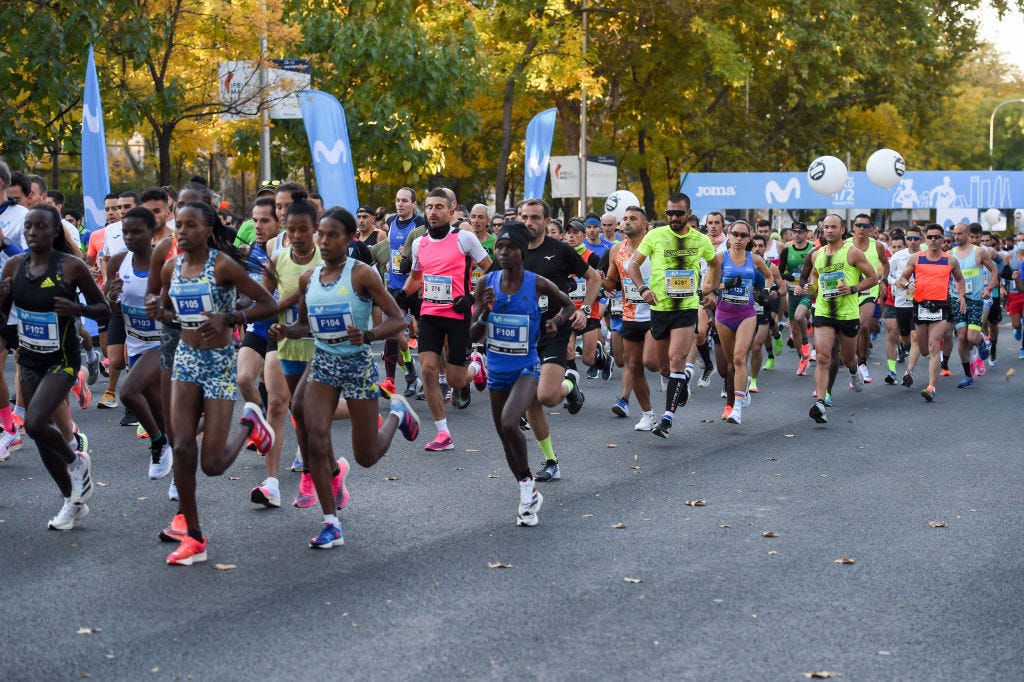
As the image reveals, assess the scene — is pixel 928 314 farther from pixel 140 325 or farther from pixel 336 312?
pixel 336 312

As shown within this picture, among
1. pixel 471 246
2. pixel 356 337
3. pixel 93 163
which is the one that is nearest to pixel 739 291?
pixel 471 246

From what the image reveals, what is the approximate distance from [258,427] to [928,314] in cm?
1012

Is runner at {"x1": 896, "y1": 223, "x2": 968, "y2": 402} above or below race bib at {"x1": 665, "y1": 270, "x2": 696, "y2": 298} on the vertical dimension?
below

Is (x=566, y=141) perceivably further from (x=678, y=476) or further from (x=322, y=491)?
(x=322, y=491)

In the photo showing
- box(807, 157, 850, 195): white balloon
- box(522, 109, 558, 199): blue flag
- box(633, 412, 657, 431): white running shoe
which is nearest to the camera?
box(633, 412, 657, 431): white running shoe

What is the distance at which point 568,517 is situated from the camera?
328 inches

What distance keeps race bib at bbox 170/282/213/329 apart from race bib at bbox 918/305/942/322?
10.6m

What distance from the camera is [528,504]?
26.4 feet

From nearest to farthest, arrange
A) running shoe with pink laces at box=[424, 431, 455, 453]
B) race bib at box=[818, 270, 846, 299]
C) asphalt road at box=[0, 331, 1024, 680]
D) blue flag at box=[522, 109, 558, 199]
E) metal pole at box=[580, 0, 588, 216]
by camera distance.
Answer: asphalt road at box=[0, 331, 1024, 680]
running shoe with pink laces at box=[424, 431, 455, 453]
race bib at box=[818, 270, 846, 299]
blue flag at box=[522, 109, 558, 199]
metal pole at box=[580, 0, 588, 216]

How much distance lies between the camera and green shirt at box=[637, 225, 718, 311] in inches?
467

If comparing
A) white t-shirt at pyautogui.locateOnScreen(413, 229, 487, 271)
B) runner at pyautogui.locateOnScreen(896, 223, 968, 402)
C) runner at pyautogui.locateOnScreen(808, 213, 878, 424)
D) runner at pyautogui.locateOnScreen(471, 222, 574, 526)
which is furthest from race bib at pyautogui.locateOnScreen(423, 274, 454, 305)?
runner at pyautogui.locateOnScreen(896, 223, 968, 402)

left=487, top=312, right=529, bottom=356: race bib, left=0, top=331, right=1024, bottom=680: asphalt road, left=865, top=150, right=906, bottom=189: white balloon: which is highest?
left=865, top=150, right=906, bottom=189: white balloon

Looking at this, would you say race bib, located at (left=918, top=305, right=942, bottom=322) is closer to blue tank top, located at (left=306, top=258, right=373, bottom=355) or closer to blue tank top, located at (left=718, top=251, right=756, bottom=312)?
blue tank top, located at (left=718, top=251, right=756, bottom=312)

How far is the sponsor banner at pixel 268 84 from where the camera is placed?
841 inches
